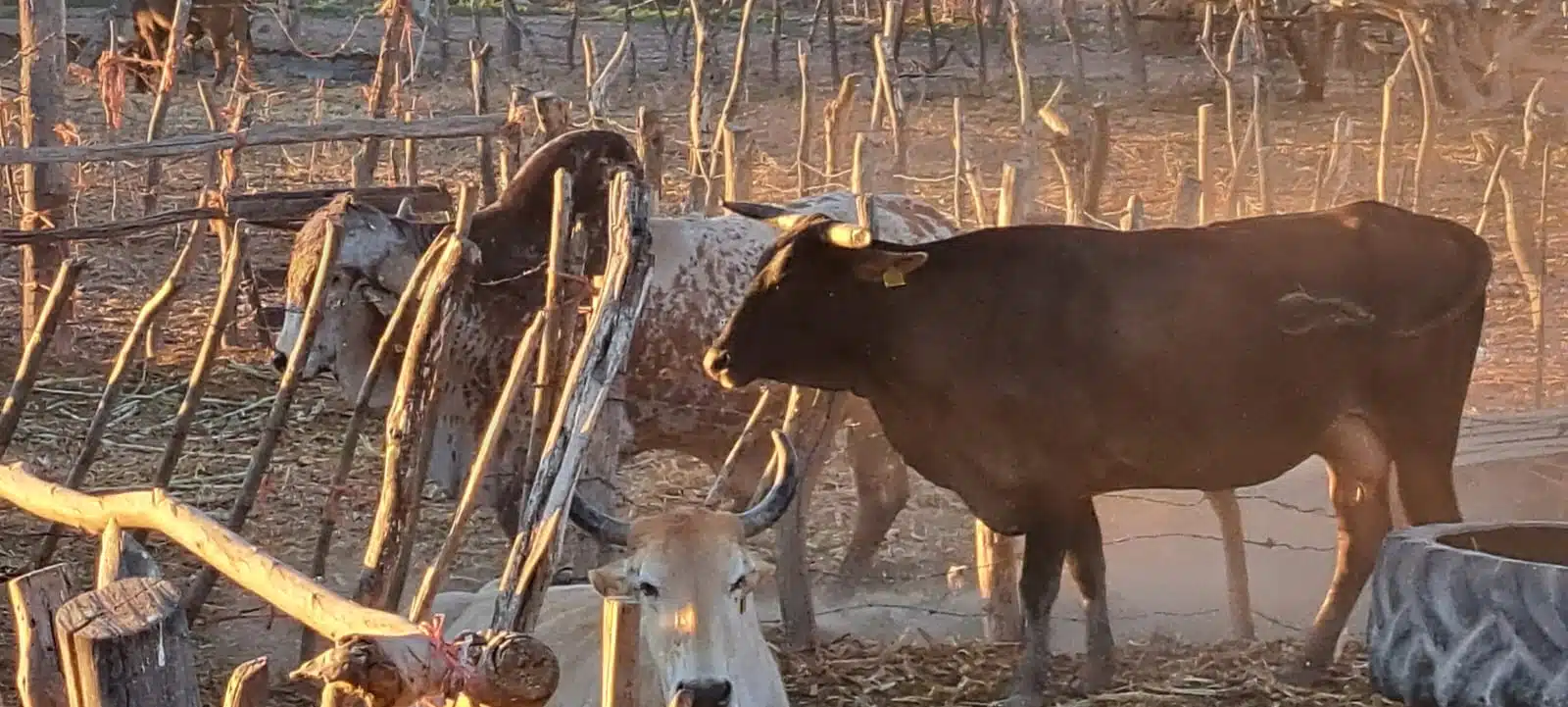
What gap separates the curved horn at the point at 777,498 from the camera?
15.7 feet

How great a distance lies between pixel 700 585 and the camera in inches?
180

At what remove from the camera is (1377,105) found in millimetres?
18656

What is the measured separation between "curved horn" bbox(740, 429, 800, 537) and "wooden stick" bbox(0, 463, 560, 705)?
151 centimetres

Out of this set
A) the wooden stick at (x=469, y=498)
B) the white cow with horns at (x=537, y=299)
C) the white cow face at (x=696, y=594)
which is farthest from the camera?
the white cow with horns at (x=537, y=299)

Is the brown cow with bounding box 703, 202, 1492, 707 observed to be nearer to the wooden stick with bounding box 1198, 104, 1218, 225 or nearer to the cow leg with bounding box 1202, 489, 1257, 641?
the cow leg with bounding box 1202, 489, 1257, 641

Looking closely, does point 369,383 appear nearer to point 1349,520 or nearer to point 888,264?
point 888,264

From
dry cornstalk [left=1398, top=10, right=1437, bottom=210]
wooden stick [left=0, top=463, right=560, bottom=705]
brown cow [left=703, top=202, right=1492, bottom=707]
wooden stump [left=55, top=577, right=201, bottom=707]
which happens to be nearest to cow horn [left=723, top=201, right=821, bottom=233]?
brown cow [left=703, top=202, right=1492, bottom=707]

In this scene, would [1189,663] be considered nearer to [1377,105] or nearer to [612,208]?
[612,208]

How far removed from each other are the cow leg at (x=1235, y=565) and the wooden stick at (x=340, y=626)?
152 inches

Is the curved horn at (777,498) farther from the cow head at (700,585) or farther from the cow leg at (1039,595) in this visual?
the cow leg at (1039,595)

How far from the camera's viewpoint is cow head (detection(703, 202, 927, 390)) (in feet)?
18.6

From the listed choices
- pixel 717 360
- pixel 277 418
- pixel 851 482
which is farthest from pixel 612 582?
pixel 851 482

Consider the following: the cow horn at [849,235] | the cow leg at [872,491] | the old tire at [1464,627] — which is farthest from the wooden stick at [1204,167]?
the old tire at [1464,627]

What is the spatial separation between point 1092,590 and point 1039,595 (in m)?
0.24
